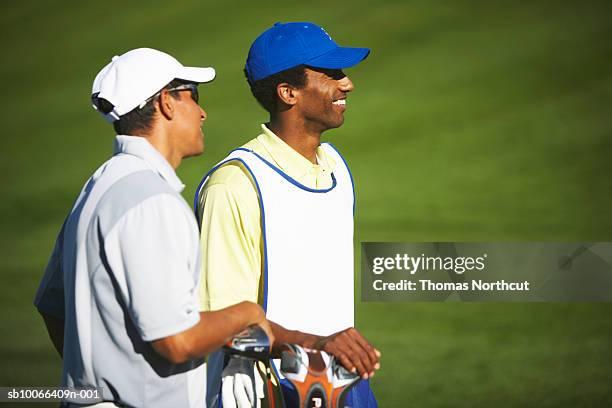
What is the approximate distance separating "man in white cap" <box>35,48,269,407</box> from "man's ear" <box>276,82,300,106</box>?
51 centimetres

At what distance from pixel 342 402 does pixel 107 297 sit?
48 cm

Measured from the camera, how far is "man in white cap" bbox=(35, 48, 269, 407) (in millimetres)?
1309

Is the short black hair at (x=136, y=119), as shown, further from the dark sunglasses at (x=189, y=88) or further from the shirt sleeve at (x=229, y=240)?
the shirt sleeve at (x=229, y=240)

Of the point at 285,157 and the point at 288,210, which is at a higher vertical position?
the point at 285,157

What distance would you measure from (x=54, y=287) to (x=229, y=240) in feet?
1.21

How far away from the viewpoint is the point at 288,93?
203cm

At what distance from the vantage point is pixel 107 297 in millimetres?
1358

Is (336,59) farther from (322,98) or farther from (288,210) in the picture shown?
(288,210)

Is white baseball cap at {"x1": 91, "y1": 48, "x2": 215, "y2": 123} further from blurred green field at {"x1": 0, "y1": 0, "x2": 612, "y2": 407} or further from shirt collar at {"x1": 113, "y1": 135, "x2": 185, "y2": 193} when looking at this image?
blurred green field at {"x1": 0, "y1": 0, "x2": 612, "y2": 407}

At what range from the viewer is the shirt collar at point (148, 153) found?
4.73 feet

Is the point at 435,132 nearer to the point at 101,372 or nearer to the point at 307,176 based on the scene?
the point at 307,176

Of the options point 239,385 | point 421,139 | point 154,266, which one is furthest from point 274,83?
point 421,139

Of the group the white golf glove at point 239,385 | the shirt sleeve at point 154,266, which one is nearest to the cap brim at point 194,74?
the shirt sleeve at point 154,266

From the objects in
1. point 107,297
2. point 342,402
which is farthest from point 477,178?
point 107,297
